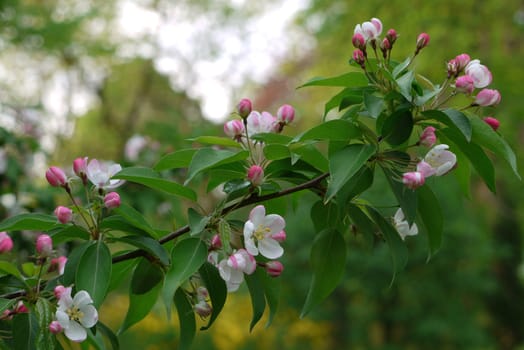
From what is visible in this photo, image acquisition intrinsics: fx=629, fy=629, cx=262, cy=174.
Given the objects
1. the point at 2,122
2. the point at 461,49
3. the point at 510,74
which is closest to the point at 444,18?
the point at 461,49

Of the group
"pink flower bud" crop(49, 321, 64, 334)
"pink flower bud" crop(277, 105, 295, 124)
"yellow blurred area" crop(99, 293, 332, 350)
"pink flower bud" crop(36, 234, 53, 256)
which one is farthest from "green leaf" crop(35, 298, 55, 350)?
"yellow blurred area" crop(99, 293, 332, 350)

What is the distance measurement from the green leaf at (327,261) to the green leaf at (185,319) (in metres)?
0.18

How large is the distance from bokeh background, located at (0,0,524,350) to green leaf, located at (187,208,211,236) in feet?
0.81

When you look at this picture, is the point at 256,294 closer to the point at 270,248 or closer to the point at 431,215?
the point at 270,248

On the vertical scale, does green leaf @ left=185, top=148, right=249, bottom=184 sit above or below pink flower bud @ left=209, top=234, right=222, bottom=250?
above

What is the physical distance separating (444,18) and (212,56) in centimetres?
435

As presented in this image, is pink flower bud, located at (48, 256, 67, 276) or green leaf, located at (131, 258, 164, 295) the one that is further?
pink flower bud, located at (48, 256, 67, 276)

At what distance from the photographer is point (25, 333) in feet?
2.94

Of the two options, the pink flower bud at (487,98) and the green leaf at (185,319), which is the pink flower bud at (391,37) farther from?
the green leaf at (185,319)

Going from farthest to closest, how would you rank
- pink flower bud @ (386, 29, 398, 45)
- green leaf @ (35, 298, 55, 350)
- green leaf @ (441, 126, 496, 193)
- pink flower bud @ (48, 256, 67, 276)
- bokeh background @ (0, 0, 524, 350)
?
bokeh background @ (0, 0, 524, 350), pink flower bud @ (48, 256, 67, 276), pink flower bud @ (386, 29, 398, 45), green leaf @ (441, 126, 496, 193), green leaf @ (35, 298, 55, 350)

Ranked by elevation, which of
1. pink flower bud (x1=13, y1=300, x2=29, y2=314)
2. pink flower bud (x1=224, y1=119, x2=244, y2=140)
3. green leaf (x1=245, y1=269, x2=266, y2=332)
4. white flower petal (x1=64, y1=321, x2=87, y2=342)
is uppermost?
pink flower bud (x1=224, y1=119, x2=244, y2=140)

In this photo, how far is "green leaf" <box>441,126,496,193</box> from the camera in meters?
0.93

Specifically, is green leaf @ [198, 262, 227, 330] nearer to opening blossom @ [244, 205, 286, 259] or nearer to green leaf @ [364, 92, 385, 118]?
opening blossom @ [244, 205, 286, 259]

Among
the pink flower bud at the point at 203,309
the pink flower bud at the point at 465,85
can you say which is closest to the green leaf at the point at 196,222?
the pink flower bud at the point at 203,309
